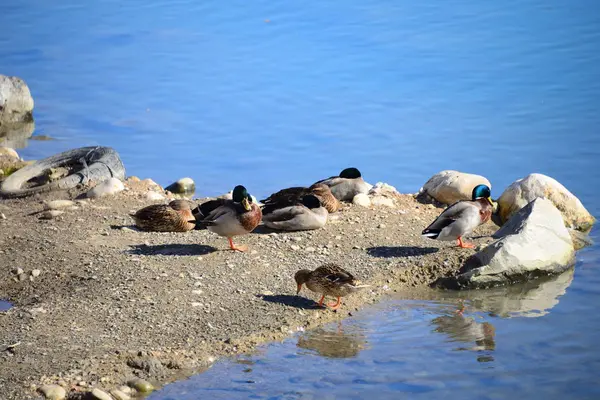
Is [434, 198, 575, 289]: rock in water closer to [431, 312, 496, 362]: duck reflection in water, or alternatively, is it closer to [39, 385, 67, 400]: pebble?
[431, 312, 496, 362]: duck reflection in water

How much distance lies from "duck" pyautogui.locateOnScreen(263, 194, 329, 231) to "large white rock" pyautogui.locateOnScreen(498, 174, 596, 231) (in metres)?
2.31

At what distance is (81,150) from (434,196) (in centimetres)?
460

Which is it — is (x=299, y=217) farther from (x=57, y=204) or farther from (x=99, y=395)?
(x=99, y=395)

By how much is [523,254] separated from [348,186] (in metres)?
2.84

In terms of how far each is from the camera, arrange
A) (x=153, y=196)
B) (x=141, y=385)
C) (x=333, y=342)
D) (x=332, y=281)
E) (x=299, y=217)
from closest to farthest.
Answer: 1. (x=141, y=385)
2. (x=333, y=342)
3. (x=332, y=281)
4. (x=299, y=217)
5. (x=153, y=196)

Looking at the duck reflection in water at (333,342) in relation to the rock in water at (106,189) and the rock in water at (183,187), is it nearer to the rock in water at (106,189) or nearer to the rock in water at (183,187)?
the rock in water at (106,189)

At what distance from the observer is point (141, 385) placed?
267 inches

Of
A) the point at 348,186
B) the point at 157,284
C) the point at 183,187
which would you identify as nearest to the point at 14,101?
the point at 183,187

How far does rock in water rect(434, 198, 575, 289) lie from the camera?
29.6 feet

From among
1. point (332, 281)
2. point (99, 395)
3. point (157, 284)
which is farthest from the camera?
point (157, 284)

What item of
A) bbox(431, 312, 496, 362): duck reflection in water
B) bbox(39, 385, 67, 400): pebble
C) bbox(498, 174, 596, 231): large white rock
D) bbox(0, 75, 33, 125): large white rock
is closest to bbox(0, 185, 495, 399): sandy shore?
bbox(39, 385, 67, 400): pebble

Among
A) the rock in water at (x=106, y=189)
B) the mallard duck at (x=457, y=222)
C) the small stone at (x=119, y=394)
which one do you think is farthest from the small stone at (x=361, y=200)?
the small stone at (x=119, y=394)

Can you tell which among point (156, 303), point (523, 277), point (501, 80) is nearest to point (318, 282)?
point (156, 303)

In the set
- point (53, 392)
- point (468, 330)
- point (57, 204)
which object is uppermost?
point (57, 204)
